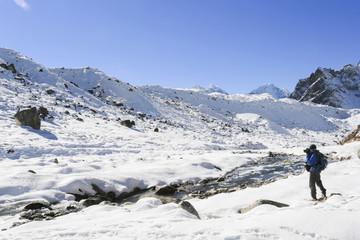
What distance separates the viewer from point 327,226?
3834 mm

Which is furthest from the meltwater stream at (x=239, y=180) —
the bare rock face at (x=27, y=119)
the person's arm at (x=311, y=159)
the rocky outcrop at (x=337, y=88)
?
the rocky outcrop at (x=337, y=88)

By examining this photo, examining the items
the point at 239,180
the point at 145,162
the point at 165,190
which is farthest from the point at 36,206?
the point at 239,180

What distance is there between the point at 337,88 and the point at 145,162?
99.1m

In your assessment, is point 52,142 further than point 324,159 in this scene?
Yes

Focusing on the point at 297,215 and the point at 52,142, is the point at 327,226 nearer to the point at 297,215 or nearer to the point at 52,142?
the point at 297,215

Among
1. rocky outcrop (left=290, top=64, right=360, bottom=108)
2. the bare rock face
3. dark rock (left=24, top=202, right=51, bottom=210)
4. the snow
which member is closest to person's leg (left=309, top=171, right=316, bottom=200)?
the snow

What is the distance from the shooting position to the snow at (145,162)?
166 inches

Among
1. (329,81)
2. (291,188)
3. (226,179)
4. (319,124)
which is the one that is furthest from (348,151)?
(329,81)

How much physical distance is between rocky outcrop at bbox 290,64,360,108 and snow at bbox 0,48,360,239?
3491cm

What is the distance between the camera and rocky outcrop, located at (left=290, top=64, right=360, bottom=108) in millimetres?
82250

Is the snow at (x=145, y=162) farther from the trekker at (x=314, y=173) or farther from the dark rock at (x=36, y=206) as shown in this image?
the trekker at (x=314, y=173)

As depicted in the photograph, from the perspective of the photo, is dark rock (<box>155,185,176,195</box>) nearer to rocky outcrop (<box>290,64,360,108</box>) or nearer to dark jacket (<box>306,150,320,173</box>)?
dark jacket (<box>306,150,320,173</box>)

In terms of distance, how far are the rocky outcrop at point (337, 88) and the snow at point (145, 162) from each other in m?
34.9

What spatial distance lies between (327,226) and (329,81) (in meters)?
110
